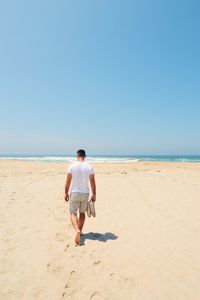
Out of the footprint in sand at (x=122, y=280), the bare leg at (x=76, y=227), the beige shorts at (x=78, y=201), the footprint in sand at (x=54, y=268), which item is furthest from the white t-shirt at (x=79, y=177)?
the footprint in sand at (x=122, y=280)

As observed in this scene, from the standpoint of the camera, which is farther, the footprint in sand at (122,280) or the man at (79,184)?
the man at (79,184)

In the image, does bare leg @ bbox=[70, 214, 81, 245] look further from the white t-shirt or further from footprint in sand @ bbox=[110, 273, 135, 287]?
footprint in sand @ bbox=[110, 273, 135, 287]

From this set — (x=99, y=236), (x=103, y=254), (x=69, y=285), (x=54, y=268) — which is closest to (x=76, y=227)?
(x=99, y=236)

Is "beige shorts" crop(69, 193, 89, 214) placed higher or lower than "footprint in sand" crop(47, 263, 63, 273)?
higher

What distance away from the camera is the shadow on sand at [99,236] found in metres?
5.13

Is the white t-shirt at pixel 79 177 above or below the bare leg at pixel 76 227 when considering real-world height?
above

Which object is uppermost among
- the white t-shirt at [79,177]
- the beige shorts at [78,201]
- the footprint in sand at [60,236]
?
the white t-shirt at [79,177]

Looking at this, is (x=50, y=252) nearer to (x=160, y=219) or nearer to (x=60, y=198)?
(x=160, y=219)

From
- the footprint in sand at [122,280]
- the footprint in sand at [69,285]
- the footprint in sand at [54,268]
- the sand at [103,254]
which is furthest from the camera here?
the footprint in sand at [54,268]

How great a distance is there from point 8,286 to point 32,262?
699 millimetres

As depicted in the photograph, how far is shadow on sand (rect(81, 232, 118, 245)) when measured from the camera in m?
5.13

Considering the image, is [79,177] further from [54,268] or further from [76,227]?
[54,268]

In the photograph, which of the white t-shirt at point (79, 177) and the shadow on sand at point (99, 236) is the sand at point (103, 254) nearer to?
the shadow on sand at point (99, 236)

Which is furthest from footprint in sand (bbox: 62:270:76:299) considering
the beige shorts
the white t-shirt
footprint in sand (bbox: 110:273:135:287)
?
the white t-shirt
